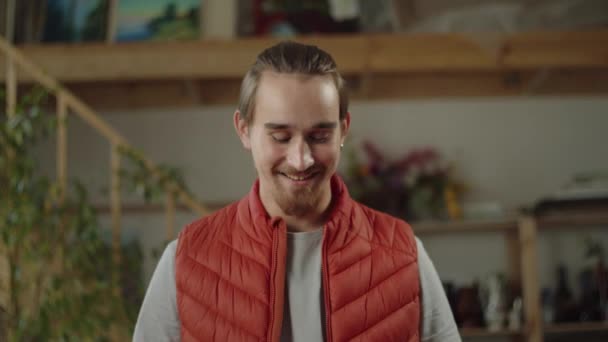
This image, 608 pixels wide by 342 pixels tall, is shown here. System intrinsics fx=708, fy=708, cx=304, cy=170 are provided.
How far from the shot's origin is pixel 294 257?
1.08 meters

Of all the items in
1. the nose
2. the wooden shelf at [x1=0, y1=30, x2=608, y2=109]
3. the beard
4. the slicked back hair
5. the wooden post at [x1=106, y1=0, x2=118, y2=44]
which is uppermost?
the wooden post at [x1=106, y1=0, x2=118, y2=44]

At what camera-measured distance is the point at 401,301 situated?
1.05 m

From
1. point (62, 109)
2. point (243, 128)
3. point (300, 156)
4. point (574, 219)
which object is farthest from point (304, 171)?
point (574, 219)

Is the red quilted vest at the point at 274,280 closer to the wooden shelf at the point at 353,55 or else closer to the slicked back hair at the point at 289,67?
the slicked back hair at the point at 289,67

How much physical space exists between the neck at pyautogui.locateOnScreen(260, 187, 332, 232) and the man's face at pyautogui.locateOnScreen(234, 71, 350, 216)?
0.16ft

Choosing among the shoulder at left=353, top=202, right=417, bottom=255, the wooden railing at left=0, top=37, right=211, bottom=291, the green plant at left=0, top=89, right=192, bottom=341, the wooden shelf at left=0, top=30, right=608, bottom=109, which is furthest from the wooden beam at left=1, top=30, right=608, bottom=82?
the shoulder at left=353, top=202, right=417, bottom=255

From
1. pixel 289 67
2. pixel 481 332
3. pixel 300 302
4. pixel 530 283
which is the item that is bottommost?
pixel 481 332

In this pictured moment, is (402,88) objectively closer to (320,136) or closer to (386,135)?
(386,135)

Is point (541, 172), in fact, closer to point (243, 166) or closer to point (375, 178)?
point (375, 178)

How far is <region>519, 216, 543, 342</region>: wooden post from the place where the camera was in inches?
131

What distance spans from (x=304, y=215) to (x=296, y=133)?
0.16 m

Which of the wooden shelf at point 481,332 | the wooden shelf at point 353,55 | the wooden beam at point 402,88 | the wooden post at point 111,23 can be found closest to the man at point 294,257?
the wooden shelf at point 353,55

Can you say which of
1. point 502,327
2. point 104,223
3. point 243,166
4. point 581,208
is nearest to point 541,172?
point 581,208

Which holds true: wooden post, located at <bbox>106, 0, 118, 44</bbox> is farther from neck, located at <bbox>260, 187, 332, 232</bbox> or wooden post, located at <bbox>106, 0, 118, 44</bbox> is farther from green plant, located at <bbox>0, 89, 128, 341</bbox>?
neck, located at <bbox>260, 187, 332, 232</bbox>
